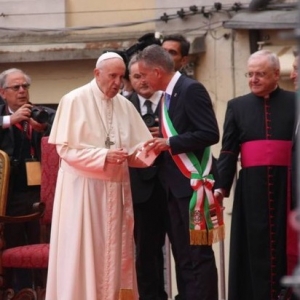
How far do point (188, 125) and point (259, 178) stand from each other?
643mm

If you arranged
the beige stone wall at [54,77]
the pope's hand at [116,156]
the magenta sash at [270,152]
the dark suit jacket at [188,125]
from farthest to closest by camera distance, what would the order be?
the beige stone wall at [54,77] < the magenta sash at [270,152] < the dark suit jacket at [188,125] < the pope's hand at [116,156]

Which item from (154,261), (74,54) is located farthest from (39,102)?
(154,261)

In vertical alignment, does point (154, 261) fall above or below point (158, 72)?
below

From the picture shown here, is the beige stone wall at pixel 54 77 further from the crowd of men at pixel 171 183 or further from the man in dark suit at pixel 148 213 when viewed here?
the crowd of men at pixel 171 183

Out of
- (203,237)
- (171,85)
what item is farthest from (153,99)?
(203,237)

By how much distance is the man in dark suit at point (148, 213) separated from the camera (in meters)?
9.68

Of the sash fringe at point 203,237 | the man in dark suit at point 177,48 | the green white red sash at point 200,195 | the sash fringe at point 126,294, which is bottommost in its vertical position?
the sash fringe at point 126,294

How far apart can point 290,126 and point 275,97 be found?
24 centimetres

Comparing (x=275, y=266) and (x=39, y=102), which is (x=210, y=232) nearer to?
(x=275, y=266)

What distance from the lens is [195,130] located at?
30.0 feet

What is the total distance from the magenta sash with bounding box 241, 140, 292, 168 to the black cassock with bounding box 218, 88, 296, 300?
21mm

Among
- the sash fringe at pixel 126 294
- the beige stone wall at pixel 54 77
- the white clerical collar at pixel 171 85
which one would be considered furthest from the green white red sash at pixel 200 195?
the beige stone wall at pixel 54 77

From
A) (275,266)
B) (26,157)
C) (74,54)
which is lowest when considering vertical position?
(275,266)

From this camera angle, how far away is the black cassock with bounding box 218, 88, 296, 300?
9445 mm
